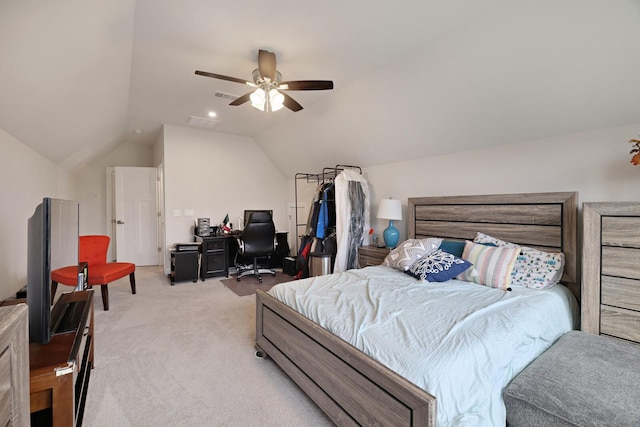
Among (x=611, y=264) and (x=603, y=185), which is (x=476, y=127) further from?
(x=611, y=264)

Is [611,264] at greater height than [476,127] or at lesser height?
lesser

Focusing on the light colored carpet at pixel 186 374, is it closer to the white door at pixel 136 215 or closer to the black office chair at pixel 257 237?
the black office chair at pixel 257 237

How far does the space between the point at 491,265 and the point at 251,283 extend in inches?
129

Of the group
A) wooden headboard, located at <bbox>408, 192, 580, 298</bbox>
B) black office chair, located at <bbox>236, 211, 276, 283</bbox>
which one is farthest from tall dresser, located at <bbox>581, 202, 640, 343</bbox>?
black office chair, located at <bbox>236, 211, 276, 283</bbox>

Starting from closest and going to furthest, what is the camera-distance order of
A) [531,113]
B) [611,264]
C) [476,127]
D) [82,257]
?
[611,264], [531,113], [476,127], [82,257]

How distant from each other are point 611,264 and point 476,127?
5.10 feet

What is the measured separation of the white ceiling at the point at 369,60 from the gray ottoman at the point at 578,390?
1.84 meters

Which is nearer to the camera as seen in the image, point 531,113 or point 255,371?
point 255,371

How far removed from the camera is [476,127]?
9.21 feet

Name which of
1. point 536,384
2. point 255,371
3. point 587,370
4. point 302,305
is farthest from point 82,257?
point 587,370

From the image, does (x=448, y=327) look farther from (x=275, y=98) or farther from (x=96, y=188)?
(x=96, y=188)

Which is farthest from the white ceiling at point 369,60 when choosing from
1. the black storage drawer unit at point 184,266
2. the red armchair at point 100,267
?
the black storage drawer unit at point 184,266

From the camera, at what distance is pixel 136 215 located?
18.8ft

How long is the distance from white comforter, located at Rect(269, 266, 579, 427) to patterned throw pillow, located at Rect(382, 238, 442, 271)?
1.01 feet
